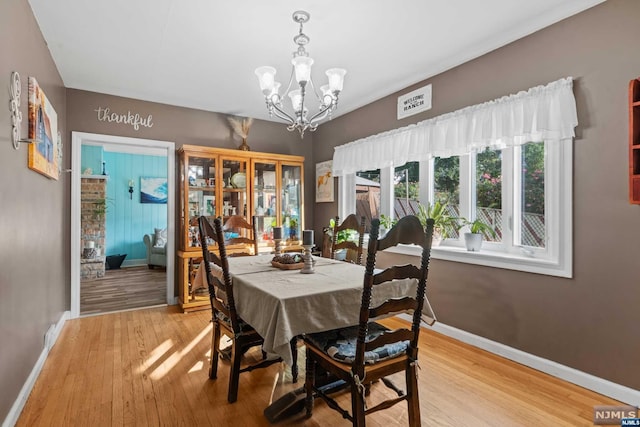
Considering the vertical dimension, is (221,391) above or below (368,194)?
below

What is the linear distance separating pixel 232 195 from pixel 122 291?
2.21 metres

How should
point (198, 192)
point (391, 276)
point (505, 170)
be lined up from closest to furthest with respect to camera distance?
1. point (391, 276)
2. point (505, 170)
3. point (198, 192)

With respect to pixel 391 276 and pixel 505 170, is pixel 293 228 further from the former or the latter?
pixel 391 276

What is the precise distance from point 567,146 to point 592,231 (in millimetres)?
564

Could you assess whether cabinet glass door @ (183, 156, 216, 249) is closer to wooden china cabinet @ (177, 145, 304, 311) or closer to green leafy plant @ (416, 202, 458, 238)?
wooden china cabinet @ (177, 145, 304, 311)

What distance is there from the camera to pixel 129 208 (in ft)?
22.6

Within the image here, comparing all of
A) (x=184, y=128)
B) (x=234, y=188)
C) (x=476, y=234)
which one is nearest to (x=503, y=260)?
(x=476, y=234)

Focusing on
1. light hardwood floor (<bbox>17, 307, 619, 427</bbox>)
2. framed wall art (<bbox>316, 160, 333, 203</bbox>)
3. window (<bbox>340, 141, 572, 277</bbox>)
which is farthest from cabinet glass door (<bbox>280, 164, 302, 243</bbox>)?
light hardwood floor (<bbox>17, 307, 619, 427</bbox>)

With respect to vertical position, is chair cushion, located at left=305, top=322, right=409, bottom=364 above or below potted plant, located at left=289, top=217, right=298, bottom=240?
below

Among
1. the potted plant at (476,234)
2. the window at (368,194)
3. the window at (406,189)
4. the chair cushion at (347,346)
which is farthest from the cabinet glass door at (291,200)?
the chair cushion at (347,346)

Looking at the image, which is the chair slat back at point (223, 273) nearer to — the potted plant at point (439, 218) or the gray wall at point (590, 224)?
the potted plant at point (439, 218)

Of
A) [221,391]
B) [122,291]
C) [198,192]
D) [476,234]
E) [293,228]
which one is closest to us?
[221,391]

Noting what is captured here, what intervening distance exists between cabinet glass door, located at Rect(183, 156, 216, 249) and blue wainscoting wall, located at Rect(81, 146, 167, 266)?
3.74 metres

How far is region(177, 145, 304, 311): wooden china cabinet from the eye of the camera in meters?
3.84
